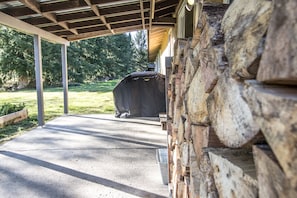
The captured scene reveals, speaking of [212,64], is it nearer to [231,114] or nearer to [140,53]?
[231,114]

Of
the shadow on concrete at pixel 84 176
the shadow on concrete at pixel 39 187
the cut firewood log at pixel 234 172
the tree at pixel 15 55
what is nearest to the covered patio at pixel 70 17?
the shadow on concrete at pixel 84 176

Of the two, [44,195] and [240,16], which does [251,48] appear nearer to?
[240,16]

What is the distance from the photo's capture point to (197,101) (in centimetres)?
135

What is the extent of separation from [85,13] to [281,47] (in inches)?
229

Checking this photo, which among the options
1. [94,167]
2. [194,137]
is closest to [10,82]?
[94,167]

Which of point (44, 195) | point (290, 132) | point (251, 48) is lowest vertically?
Answer: point (44, 195)

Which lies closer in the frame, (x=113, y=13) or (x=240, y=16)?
(x=240, y=16)

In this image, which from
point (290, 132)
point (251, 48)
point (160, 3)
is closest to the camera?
point (290, 132)

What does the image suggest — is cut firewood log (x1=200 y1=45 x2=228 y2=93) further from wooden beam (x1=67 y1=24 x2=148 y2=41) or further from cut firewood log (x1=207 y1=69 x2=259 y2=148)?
wooden beam (x1=67 y1=24 x2=148 y2=41)

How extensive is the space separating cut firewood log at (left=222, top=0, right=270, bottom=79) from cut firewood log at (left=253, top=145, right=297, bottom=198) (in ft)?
0.69

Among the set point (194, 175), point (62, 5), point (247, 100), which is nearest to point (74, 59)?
point (62, 5)

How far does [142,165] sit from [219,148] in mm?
2939

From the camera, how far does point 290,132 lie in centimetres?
52

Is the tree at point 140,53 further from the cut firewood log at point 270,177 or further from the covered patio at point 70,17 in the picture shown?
the cut firewood log at point 270,177
